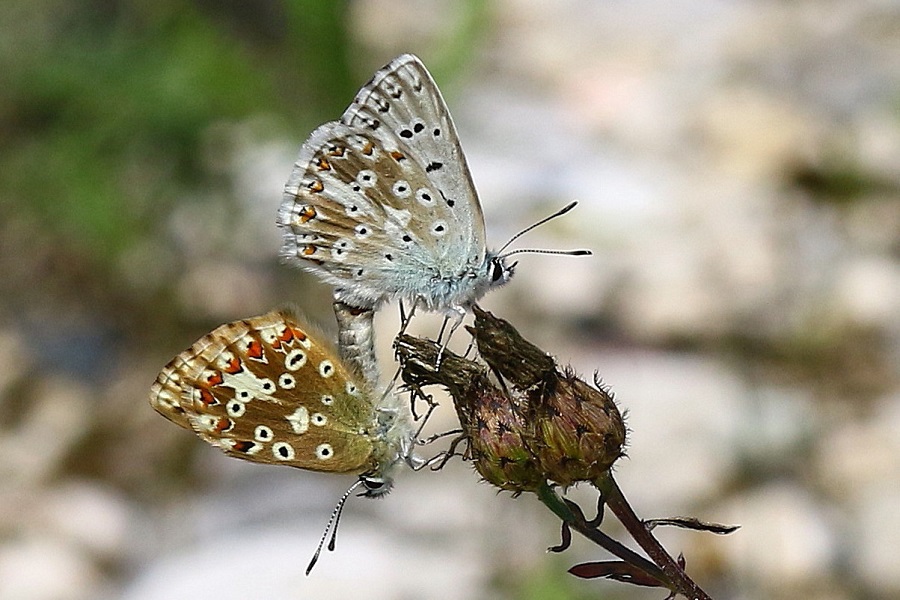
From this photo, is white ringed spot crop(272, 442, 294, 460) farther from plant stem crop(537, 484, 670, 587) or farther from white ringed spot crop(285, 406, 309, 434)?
plant stem crop(537, 484, 670, 587)

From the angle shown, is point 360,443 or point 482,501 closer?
point 360,443

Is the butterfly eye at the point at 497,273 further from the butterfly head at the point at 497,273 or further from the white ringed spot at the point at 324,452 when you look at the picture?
the white ringed spot at the point at 324,452

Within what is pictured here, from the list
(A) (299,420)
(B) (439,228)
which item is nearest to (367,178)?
(B) (439,228)

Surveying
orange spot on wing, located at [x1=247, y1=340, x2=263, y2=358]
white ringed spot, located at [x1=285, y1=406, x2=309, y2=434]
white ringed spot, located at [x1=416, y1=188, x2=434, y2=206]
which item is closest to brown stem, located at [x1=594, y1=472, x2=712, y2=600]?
white ringed spot, located at [x1=285, y1=406, x2=309, y2=434]

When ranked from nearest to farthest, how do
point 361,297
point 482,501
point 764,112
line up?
point 361,297 → point 482,501 → point 764,112

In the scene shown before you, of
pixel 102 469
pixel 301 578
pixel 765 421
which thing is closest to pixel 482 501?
pixel 301 578

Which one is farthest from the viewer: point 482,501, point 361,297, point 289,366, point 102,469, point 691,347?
point 691,347

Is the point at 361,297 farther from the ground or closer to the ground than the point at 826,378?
farther from the ground

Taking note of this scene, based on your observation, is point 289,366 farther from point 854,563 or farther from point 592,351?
point 592,351
